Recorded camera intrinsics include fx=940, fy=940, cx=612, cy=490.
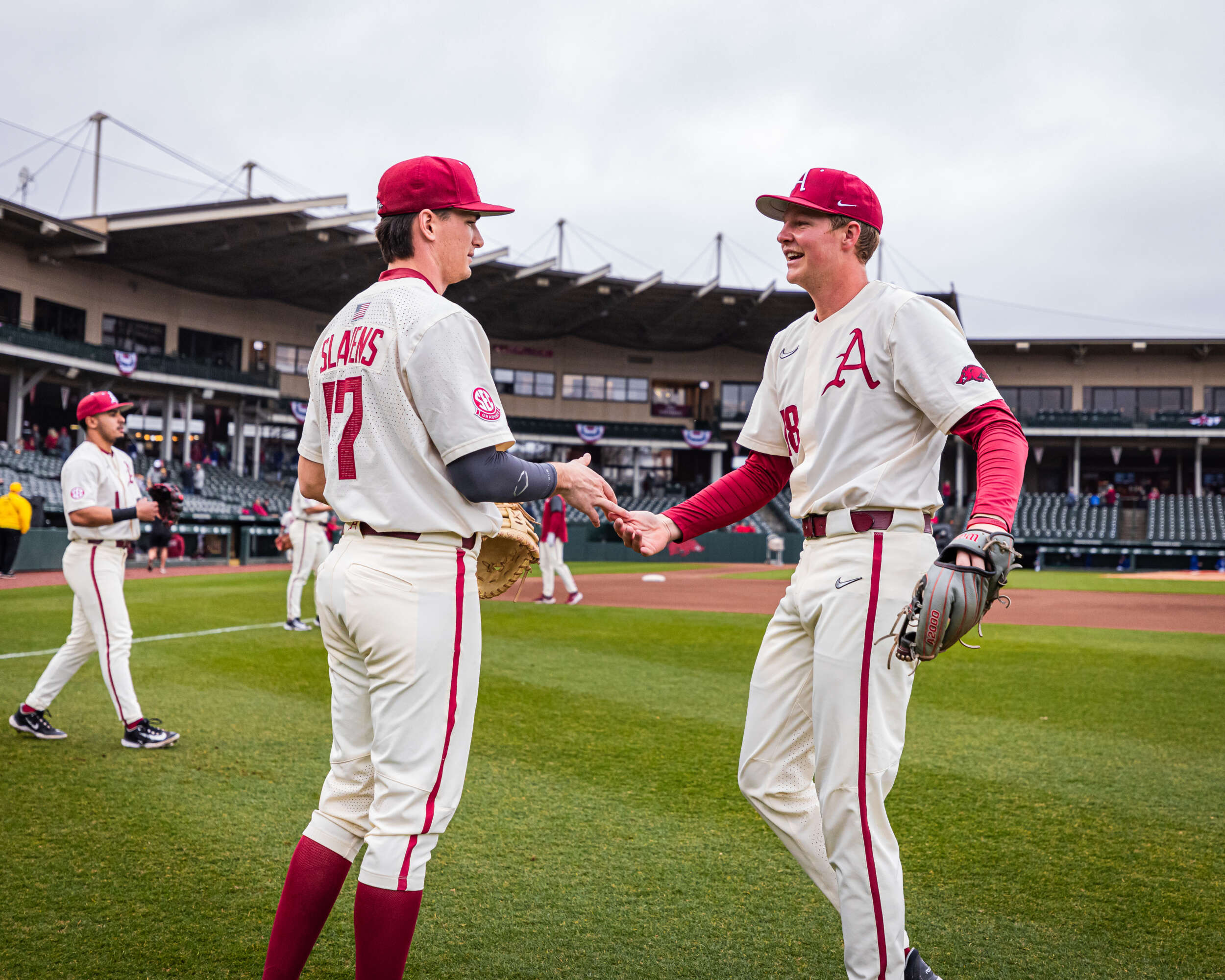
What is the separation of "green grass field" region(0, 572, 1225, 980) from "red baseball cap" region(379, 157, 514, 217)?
2200mm

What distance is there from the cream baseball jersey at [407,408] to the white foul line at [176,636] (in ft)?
25.3

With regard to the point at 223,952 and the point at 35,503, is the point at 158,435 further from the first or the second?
the point at 223,952

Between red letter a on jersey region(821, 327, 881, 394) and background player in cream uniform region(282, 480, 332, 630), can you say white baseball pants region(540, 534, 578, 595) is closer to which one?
background player in cream uniform region(282, 480, 332, 630)

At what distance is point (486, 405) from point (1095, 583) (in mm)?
23771

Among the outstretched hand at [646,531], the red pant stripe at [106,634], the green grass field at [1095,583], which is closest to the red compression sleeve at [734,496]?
the outstretched hand at [646,531]

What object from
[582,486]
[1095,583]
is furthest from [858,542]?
[1095,583]

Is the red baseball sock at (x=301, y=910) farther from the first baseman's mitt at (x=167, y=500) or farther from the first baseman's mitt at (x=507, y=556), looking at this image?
the first baseman's mitt at (x=167, y=500)

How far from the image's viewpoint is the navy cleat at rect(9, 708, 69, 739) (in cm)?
546

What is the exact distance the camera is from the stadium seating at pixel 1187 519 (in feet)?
116

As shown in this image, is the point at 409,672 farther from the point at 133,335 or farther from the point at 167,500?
the point at 133,335

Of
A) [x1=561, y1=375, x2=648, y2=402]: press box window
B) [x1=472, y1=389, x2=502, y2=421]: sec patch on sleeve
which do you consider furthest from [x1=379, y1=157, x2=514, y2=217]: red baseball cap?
[x1=561, y1=375, x2=648, y2=402]: press box window

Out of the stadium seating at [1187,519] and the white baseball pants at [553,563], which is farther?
the stadium seating at [1187,519]

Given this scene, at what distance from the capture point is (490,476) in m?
2.25

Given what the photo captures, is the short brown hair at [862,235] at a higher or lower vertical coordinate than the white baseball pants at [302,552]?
higher
